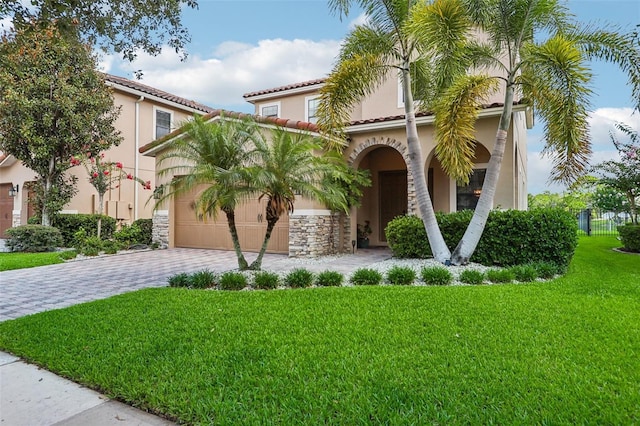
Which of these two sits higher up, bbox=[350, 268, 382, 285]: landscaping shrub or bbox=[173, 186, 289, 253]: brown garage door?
bbox=[173, 186, 289, 253]: brown garage door

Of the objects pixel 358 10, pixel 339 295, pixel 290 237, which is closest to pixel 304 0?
pixel 358 10

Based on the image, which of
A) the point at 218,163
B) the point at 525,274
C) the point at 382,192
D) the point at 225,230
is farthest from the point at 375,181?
the point at 525,274

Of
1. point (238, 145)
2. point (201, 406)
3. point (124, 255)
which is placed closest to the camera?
point (201, 406)

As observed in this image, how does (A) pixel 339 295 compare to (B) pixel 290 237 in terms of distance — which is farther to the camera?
(B) pixel 290 237

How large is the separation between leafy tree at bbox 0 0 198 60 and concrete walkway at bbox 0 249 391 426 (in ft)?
14.4

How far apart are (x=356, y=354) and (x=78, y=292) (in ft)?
20.4

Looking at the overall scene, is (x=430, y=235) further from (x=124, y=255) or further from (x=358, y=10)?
(x=124, y=255)

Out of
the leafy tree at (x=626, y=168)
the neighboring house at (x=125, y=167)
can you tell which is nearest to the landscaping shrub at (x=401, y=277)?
the leafy tree at (x=626, y=168)

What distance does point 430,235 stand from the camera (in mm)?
9703

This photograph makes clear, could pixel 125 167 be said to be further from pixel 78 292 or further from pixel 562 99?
pixel 562 99

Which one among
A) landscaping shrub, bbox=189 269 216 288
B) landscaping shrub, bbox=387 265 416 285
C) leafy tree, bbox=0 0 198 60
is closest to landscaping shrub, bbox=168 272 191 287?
landscaping shrub, bbox=189 269 216 288

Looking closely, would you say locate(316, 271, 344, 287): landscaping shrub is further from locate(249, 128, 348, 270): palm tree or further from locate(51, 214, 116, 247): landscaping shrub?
locate(51, 214, 116, 247): landscaping shrub

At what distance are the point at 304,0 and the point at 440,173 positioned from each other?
7680 millimetres

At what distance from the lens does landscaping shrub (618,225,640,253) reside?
13764 mm
